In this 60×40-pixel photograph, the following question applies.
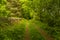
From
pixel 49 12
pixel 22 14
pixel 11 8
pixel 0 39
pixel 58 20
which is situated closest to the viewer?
pixel 0 39

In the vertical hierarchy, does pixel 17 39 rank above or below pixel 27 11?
above

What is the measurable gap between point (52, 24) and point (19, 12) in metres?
28.6

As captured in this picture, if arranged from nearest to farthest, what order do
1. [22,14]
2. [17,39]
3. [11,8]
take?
[17,39] → [11,8] → [22,14]

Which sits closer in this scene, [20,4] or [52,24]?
[52,24]

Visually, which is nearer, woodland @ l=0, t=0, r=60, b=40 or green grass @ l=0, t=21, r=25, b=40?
green grass @ l=0, t=21, r=25, b=40

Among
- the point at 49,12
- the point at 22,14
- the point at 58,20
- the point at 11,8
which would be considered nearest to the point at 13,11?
the point at 11,8

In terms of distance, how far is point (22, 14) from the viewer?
180 ft

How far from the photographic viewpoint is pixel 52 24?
82.7 ft

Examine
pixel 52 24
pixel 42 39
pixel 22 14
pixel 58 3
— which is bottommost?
pixel 22 14

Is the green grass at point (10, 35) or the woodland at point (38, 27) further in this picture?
the woodland at point (38, 27)

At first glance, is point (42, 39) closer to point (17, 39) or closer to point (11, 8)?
point (17, 39)

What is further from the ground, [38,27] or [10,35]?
[10,35]

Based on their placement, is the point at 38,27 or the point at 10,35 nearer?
the point at 10,35

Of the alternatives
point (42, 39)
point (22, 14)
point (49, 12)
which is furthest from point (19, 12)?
point (42, 39)
